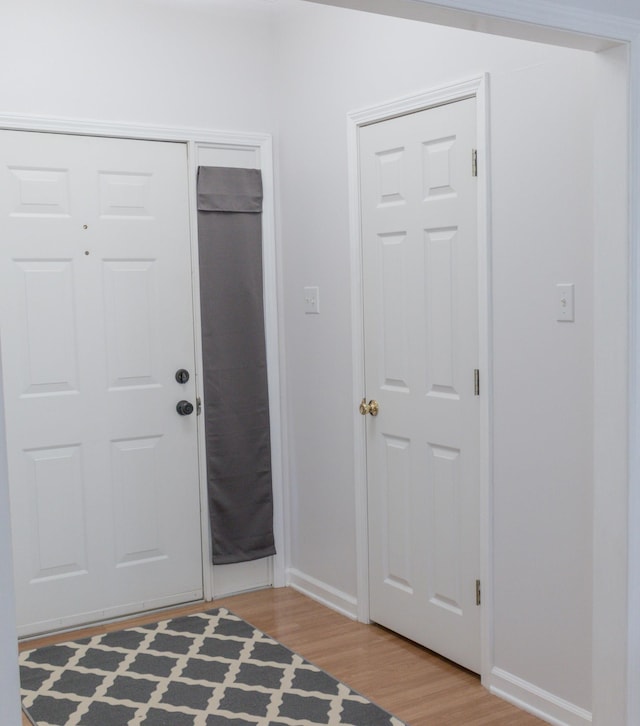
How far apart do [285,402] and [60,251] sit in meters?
1.22

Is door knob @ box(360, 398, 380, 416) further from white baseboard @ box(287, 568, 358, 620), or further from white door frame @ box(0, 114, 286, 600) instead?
white baseboard @ box(287, 568, 358, 620)

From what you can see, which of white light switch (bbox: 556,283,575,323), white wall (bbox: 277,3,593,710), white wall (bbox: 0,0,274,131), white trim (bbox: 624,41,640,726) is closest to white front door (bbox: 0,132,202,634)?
white wall (bbox: 0,0,274,131)

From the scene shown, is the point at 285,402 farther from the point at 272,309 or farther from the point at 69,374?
the point at 69,374

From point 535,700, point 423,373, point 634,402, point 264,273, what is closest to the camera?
point 634,402

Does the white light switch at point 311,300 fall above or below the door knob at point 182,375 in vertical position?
above

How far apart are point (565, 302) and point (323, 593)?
1.93 metres

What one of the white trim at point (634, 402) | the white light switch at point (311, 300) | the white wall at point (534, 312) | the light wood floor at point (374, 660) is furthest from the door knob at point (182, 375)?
the white trim at point (634, 402)

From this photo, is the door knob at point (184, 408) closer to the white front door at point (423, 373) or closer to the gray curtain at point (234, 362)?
the gray curtain at point (234, 362)

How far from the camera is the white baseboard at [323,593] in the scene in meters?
3.85

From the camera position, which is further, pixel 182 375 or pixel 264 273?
pixel 264 273

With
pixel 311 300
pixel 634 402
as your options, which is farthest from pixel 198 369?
pixel 634 402

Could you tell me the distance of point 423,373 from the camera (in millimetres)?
3344

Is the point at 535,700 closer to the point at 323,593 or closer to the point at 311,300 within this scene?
the point at 323,593

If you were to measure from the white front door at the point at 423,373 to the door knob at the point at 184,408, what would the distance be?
831mm
